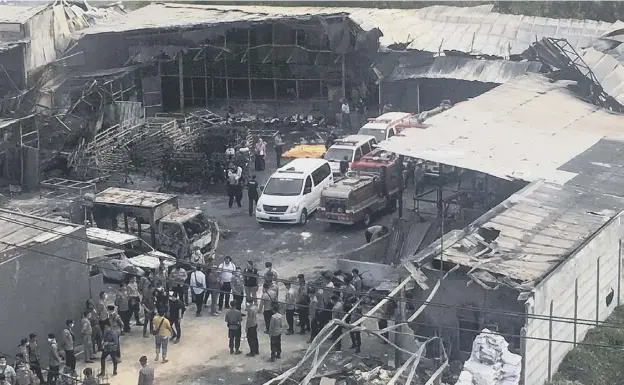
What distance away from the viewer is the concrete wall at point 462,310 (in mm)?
19359

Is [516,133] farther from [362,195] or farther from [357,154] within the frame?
[357,154]

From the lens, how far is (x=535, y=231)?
21859mm

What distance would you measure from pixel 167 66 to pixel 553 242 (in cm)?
2440

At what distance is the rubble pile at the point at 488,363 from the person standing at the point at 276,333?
15.3 feet

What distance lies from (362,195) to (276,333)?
8568 mm

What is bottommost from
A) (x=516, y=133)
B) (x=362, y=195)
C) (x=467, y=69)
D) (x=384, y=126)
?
(x=362, y=195)

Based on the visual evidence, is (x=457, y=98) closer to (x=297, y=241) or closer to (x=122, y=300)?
(x=297, y=241)

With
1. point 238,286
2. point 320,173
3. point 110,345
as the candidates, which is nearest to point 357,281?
point 238,286

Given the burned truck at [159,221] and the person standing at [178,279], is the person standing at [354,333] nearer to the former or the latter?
the person standing at [178,279]

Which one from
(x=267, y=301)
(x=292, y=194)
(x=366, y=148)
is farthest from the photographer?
(x=366, y=148)

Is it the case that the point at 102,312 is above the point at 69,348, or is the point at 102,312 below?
above

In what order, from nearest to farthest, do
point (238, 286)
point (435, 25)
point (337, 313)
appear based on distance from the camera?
point (337, 313) < point (238, 286) < point (435, 25)

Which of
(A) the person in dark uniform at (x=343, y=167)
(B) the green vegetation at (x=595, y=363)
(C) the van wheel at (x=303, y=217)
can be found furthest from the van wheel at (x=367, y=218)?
(B) the green vegetation at (x=595, y=363)

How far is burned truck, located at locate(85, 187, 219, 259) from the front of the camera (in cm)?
2711
